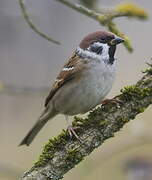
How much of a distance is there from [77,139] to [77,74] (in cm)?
101

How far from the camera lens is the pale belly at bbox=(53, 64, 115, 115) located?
396cm

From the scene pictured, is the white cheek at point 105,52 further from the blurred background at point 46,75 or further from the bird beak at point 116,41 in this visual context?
the blurred background at point 46,75

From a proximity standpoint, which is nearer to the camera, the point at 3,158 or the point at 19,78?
the point at 3,158

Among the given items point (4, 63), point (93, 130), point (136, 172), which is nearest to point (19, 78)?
point (4, 63)

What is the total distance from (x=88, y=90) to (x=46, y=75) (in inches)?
198

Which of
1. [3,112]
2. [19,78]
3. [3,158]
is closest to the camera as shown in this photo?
[3,158]

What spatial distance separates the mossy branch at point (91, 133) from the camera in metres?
3.08

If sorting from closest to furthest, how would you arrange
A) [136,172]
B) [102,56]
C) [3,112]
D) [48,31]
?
[102,56] → [136,172] → [3,112] → [48,31]

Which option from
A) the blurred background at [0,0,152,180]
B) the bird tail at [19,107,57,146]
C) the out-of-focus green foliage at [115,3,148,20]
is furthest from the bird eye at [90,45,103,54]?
the blurred background at [0,0,152,180]

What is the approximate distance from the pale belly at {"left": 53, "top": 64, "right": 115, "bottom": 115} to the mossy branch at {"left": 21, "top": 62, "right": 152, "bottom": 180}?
0.62 metres

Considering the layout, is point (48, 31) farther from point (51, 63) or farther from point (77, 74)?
point (77, 74)

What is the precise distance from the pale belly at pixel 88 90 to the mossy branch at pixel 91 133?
62cm

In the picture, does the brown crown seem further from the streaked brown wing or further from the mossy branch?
the mossy branch

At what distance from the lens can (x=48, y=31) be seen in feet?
33.6
